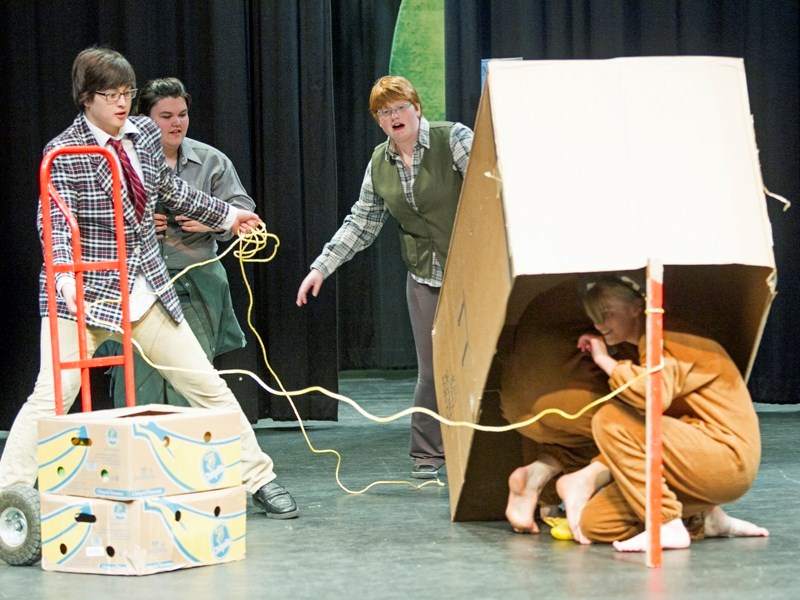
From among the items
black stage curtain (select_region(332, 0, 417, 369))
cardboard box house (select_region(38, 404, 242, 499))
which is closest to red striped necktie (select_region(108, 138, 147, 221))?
cardboard box house (select_region(38, 404, 242, 499))

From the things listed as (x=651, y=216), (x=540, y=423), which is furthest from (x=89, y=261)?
(x=651, y=216)

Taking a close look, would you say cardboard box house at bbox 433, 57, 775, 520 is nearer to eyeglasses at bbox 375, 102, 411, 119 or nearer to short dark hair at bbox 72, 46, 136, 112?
→ eyeglasses at bbox 375, 102, 411, 119

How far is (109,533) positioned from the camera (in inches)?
110

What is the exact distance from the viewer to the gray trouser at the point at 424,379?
3.98m

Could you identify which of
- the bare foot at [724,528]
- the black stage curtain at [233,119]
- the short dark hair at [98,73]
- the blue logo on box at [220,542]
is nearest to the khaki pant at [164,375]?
the blue logo on box at [220,542]

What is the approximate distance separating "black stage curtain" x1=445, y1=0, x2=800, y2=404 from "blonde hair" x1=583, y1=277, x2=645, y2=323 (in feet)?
8.54

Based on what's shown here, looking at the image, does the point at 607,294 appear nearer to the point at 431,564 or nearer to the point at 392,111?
the point at 431,564

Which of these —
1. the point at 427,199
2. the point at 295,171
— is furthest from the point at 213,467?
the point at 295,171

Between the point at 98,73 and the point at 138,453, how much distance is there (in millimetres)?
980

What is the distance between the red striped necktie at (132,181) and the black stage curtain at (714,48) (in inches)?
96.6

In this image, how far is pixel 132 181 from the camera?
3.21 meters

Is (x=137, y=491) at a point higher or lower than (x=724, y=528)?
higher

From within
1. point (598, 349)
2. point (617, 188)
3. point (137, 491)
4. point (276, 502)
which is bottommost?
point (276, 502)

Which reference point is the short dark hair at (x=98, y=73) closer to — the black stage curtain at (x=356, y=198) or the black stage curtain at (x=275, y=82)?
the black stage curtain at (x=275, y=82)
